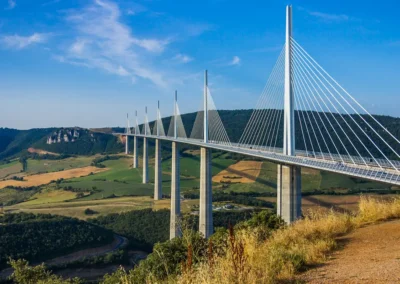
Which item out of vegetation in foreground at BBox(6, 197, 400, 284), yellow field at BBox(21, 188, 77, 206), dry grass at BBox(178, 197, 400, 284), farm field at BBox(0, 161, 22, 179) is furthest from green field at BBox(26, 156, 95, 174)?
dry grass at BBox(178, 197, 400, 284)

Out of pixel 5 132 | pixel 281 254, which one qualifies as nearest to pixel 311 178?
pixel 281 254

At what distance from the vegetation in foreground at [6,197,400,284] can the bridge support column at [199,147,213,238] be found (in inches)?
976

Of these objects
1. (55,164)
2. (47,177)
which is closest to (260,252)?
(47,177)

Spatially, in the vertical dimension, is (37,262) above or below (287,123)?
below

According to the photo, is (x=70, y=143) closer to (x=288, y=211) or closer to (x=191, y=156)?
(x=191, y=156)

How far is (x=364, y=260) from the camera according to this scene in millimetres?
5902

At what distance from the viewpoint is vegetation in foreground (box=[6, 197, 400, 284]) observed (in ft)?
14.1

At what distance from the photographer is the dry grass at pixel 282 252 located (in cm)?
431

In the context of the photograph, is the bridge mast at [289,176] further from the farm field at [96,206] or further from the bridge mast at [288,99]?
the farm field at [96,206]

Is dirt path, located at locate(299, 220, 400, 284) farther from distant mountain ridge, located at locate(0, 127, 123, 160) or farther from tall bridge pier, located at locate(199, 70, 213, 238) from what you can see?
distant mountain ridge, located at locate(0, 127, 123, 160)

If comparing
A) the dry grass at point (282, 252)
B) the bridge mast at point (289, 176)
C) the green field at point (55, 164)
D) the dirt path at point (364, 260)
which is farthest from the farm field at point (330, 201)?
the green field at point (55, 164)

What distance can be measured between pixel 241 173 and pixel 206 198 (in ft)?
116

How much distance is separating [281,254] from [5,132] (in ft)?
722

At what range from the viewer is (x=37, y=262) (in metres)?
34.6
